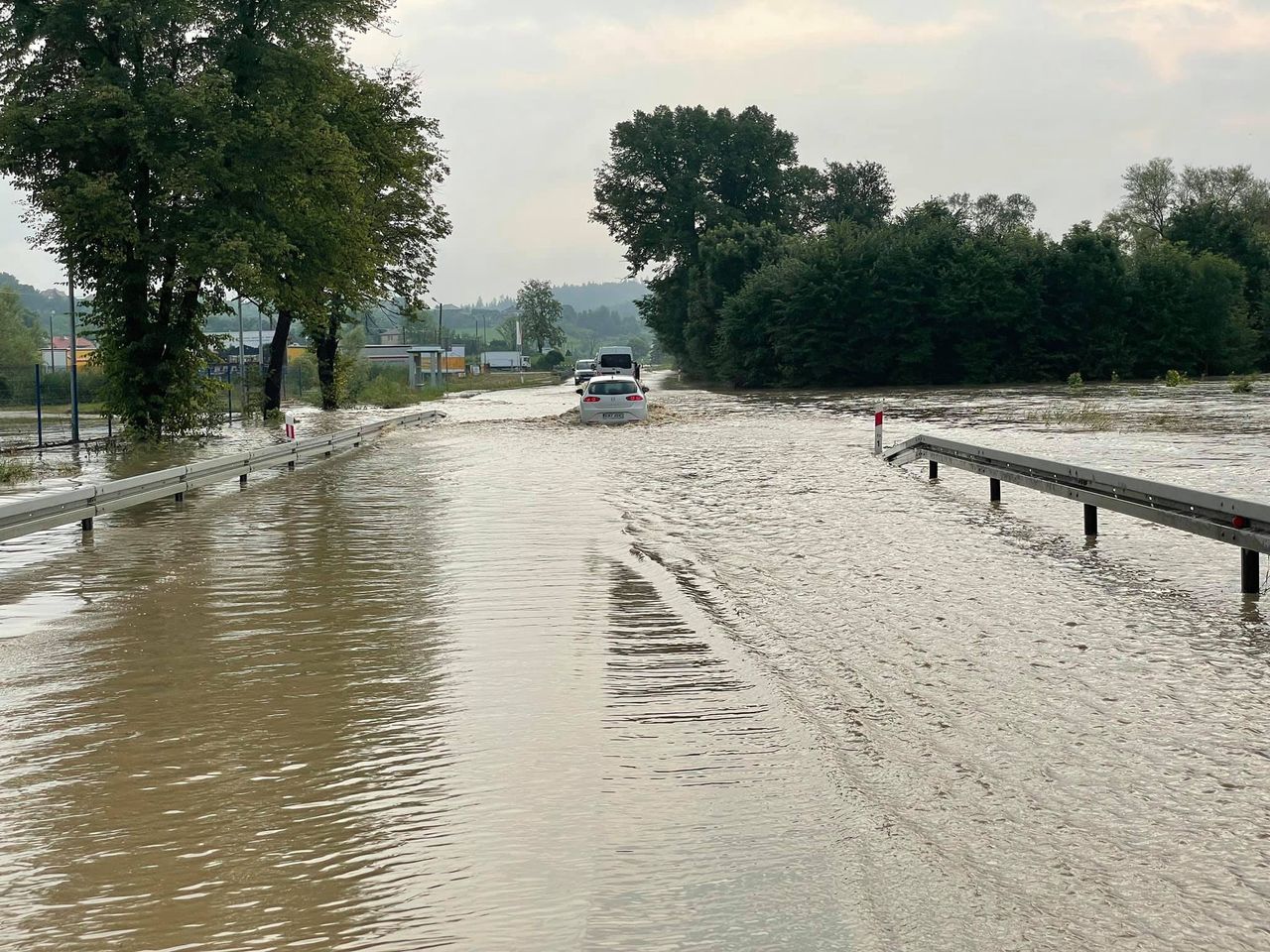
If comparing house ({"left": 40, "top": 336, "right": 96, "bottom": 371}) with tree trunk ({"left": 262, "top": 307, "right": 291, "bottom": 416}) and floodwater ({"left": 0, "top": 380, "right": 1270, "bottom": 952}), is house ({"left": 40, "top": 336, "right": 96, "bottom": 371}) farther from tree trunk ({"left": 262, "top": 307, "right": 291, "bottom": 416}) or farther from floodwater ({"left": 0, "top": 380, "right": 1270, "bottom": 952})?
floodwater ({"left": 0, "top": 380, "right": 1270, "bottom": 952})

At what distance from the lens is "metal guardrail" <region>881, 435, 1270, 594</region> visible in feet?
35.1

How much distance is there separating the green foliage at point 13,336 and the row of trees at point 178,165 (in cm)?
7360

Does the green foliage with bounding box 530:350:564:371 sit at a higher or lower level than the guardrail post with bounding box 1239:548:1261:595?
higher

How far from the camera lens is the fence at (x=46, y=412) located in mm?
35125

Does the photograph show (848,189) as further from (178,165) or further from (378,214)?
(178,165)

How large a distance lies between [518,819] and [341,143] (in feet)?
97.2

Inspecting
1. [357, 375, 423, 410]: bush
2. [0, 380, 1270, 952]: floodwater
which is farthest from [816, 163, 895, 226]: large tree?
[0, 380, 1270, 952]: floodwater

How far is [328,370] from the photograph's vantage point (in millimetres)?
59750

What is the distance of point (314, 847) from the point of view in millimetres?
5504

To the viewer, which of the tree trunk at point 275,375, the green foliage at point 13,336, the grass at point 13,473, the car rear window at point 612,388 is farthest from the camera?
the green foliage at point 13,336

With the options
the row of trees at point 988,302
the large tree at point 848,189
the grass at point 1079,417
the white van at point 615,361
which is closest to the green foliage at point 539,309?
the large tree at point 848,189

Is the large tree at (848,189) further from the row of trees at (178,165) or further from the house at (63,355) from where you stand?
the row of trees at (178,165)

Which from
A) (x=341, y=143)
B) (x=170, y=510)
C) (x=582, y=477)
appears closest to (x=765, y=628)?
(x=170, y=510)

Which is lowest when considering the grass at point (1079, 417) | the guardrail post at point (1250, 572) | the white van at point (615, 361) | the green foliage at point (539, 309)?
the guardrail post at point (1250, 572)
